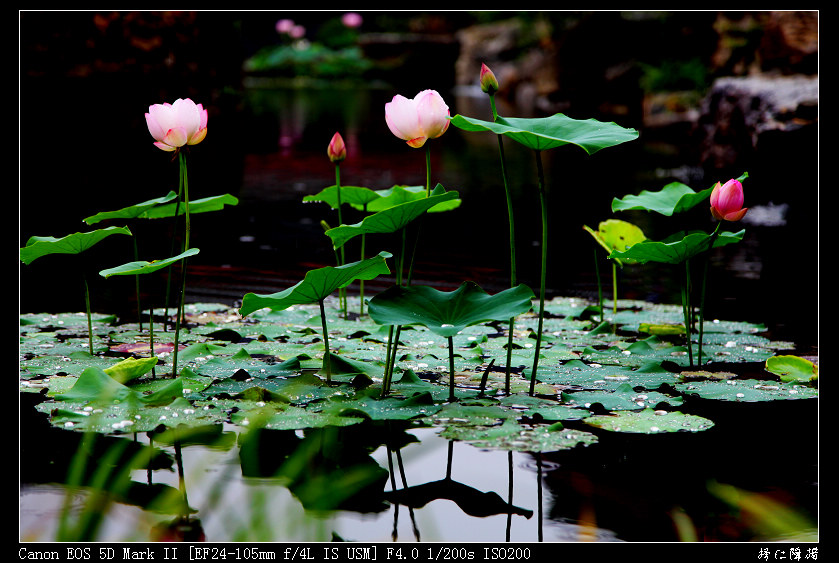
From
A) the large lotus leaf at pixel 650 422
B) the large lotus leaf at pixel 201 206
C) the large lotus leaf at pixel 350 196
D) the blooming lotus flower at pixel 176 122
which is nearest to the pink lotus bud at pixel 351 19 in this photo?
the large lotus leaf at pixel 350 196

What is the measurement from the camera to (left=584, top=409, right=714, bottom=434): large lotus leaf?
5.38 ft

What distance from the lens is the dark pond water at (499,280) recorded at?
130cm

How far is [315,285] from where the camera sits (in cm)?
169

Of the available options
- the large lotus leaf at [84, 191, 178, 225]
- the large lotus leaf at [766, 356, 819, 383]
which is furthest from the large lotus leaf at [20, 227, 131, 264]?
the large lotus leaf at [766, 356, 819, 383]

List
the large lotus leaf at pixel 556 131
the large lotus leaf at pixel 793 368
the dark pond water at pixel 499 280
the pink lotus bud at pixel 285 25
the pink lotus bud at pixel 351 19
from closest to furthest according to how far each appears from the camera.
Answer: the dark pond water at pixel 499 280 < the large lotus leaf at pixel 556 131 < the large lotus leaf at pixel 793 368 < the pink lotus bud at pixel 285 25 < the pink lotus bud at pixel 351 19

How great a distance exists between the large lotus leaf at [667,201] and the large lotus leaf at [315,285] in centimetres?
72

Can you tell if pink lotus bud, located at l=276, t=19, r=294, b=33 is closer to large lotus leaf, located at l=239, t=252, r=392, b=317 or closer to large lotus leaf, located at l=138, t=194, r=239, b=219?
large lotus leaf, located at l=138, t=194, r=239, b=219

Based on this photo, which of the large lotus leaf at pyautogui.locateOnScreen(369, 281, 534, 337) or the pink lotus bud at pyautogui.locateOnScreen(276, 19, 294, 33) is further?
the pink lotus bud at pyautogui.locateOnScreen(276, 19, 294, 33)

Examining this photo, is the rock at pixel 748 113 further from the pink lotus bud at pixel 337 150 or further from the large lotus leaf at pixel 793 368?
the pink lotus bud at pixel 337 150

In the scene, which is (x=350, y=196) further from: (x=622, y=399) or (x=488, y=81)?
(x=622, y=399)

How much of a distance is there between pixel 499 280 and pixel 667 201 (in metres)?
1.06

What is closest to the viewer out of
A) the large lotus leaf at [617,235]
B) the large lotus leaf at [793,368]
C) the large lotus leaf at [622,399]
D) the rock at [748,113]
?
the large lotus leaf at [622,399]

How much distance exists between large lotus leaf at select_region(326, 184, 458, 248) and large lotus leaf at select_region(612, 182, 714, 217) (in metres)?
0.64
